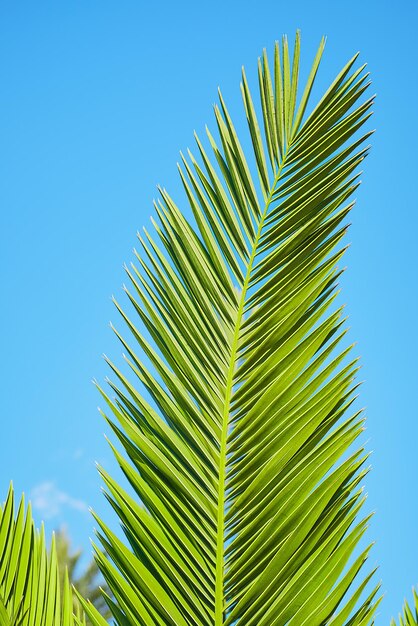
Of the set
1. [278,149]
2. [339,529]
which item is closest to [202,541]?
[339,529]

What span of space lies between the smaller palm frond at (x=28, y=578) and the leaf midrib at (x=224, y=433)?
28cm

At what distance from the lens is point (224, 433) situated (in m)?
1.29

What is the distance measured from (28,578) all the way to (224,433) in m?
0.46

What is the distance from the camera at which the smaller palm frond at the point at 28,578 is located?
132 cm

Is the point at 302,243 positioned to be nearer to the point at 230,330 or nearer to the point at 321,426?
the point at 230,330

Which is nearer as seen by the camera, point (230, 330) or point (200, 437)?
point (200, 437)

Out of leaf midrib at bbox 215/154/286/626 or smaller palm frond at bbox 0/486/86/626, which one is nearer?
leaf midrib at bbox 215/154/286/626

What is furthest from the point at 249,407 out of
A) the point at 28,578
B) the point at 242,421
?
the point at 28,578

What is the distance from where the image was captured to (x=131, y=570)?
1.17m

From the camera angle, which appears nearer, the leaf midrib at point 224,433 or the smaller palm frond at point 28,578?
the leaf midrib at point 224,433

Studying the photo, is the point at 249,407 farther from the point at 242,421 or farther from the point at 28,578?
the point at 28,578

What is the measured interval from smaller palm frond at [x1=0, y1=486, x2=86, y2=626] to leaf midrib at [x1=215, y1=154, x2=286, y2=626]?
28 cm

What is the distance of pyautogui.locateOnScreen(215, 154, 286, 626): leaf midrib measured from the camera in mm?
1193

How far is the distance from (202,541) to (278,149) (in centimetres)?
79
